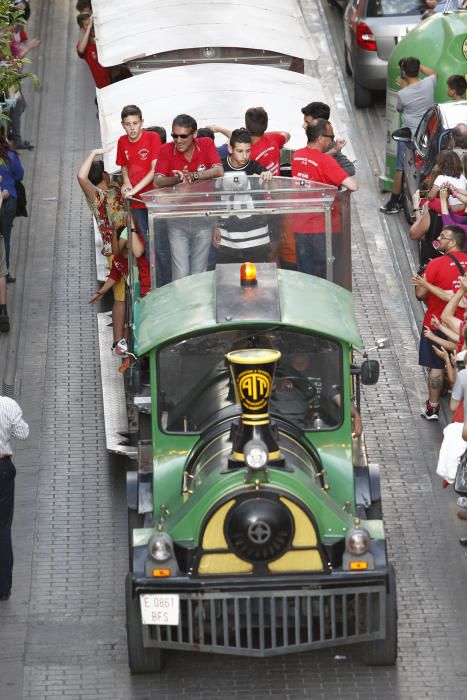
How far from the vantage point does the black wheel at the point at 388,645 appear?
382 inches

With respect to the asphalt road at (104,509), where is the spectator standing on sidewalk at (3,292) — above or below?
above

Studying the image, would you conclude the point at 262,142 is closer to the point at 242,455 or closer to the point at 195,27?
the point at 195,27

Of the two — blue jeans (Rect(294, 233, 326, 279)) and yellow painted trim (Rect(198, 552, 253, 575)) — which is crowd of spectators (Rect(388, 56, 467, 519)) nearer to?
blue jeans (Rect(294, 233, 326, 279))

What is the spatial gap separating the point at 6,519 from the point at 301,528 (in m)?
2.57

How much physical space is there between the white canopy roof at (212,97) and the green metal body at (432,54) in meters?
1.63

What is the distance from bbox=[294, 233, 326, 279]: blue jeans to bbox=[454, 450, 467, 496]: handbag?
1.79 meters

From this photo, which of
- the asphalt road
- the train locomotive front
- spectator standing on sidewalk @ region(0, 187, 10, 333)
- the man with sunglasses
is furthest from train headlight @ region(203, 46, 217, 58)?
the train locomotive front

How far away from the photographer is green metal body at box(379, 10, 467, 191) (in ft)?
60.5

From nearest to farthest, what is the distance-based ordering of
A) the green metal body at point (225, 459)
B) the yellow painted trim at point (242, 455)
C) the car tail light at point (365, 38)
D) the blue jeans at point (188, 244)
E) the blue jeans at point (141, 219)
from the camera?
1. the yellow painted trim at point (242, 455)
2. the green metal body at point (225, 459)
3. the blue jeans at point (188, 244)
4. the blue jeans at point (141, 219)
5. the car tail light at point (365, 38)

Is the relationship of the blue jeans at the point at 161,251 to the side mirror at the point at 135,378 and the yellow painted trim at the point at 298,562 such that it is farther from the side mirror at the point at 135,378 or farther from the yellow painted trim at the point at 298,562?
the yellow painted trim at the point at 298,562

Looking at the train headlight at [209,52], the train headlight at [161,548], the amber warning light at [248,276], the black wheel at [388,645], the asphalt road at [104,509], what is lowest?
the asphalt road at [104,509]

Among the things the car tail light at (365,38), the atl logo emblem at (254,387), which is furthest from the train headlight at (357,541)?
the car tail light at (365,38)

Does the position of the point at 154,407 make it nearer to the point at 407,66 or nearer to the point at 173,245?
the point at 173,245

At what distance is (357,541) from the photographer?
9430mm
